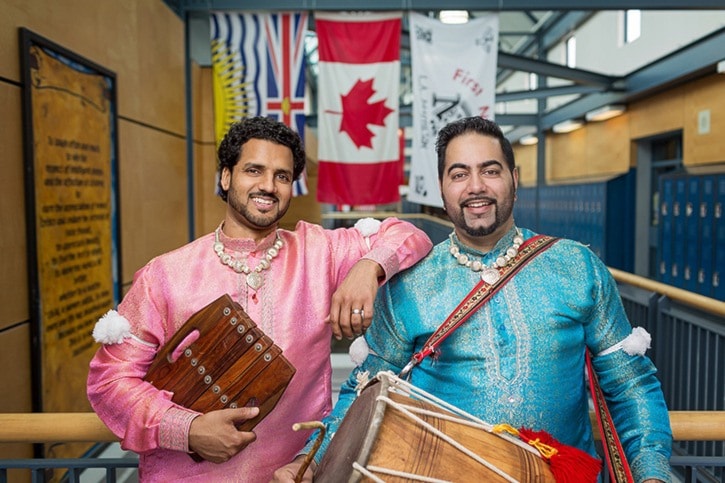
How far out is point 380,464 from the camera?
0.97 meters

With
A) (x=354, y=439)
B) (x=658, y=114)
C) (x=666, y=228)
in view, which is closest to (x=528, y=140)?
(x=658, y=114)

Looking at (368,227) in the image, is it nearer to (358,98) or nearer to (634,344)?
(634,344)

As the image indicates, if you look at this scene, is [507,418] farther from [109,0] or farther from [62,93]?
[109,0]

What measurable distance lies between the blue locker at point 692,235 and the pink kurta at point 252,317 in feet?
21.5

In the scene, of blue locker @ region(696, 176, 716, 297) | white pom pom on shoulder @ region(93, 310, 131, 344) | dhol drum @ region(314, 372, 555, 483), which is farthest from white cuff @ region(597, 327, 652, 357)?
blue locker @ region(696, 176, 716, 297)

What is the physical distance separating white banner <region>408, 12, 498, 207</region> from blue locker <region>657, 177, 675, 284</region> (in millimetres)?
3395

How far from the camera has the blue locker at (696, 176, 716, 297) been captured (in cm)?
662

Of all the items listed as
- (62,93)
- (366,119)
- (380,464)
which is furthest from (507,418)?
(366,119)

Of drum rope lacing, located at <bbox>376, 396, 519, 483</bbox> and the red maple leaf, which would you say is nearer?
drum rope lacing, located at <bbox>376, 396, 519, 483</bbox>

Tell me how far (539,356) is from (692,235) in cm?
663

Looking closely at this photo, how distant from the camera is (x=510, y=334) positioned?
54.6 inches

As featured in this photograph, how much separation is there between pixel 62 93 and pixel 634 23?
9.28 m

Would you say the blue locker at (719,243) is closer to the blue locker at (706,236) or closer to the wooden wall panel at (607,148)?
the blue locker at (706,236)

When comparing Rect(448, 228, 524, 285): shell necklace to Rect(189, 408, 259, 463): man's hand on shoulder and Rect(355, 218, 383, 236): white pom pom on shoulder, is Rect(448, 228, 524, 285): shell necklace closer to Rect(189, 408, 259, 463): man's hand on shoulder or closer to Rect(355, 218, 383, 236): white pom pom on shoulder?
Rect(355, 218, 383, 236): white pom pom on shoulder
